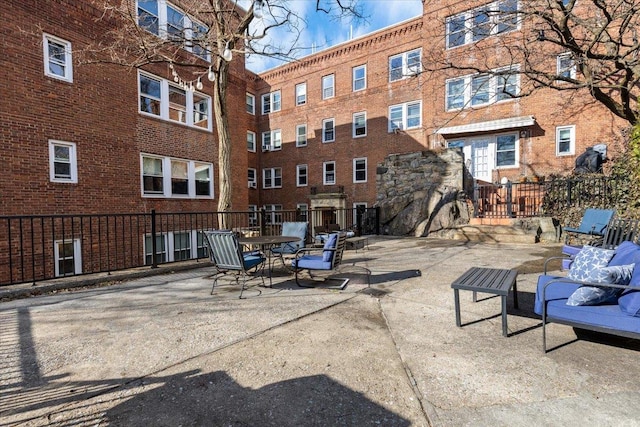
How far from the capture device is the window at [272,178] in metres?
23.9

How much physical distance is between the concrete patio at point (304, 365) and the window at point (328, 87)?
62.6 ft

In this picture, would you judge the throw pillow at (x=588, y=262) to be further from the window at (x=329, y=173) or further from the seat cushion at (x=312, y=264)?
the window at (x=329, y=173)

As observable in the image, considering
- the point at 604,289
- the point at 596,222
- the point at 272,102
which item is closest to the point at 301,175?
the point at 272,102

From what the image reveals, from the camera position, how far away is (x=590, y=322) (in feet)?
8.68

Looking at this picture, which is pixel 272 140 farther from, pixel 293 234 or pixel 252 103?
pixel 293 234

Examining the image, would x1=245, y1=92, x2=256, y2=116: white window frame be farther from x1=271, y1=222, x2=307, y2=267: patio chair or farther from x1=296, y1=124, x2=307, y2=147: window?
x1=271, y1=222, x2=307, y2=267: patio chair

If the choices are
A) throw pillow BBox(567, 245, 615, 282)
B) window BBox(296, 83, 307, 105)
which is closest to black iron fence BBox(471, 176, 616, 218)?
throw pillow BBox(567, 245, 615, 282)

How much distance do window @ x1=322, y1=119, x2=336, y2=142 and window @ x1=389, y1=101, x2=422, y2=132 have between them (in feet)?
13.6

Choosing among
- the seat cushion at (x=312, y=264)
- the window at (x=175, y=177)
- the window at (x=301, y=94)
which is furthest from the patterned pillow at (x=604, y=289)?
the window at (x=301, y=94)

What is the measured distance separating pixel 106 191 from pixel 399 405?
39.2 ft

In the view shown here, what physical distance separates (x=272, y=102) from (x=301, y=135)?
13.1 feet

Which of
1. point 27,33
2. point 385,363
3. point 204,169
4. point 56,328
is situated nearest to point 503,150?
point 204,169

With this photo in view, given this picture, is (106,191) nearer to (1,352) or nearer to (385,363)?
(1,352)

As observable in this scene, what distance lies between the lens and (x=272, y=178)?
24266 mm
